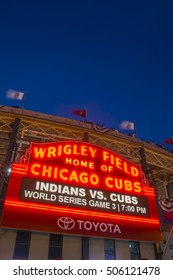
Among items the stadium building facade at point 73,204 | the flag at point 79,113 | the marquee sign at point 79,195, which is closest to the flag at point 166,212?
the stadium building facade at point 73,204

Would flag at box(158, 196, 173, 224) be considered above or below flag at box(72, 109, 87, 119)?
below

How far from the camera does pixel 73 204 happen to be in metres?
14.1

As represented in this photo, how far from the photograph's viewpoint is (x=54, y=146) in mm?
16359

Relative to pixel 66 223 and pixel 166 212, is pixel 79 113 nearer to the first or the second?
pixel 166 212

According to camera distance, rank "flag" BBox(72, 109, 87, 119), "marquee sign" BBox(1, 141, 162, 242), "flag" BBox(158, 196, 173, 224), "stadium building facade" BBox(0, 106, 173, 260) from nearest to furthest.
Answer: "marquee sign" BBox(1, 141, 162, 242), "stadium building facade" BBox(0, 106, 173, 260), "flag" BBox(158, 196, 173, 224), "flag" BBox(72, 109, 87, 119)

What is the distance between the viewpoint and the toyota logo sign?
43.0 feet

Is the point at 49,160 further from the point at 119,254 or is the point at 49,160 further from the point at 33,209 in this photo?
the point at 119,254

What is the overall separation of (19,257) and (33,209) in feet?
8.81

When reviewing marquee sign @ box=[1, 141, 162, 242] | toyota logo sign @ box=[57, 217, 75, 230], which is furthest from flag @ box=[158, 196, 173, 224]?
toyota logo sign @ box=[57, 217, 75, 230]

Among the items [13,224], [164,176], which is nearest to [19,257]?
[13,224]

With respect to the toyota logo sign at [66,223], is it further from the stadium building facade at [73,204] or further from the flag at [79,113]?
the flag at [79,113]

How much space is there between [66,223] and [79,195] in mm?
1867

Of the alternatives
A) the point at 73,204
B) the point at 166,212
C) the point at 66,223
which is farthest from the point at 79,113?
the point at 66,223

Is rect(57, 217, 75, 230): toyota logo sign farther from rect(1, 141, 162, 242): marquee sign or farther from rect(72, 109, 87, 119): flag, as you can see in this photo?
rect(72, 109, 87, 119): flag
